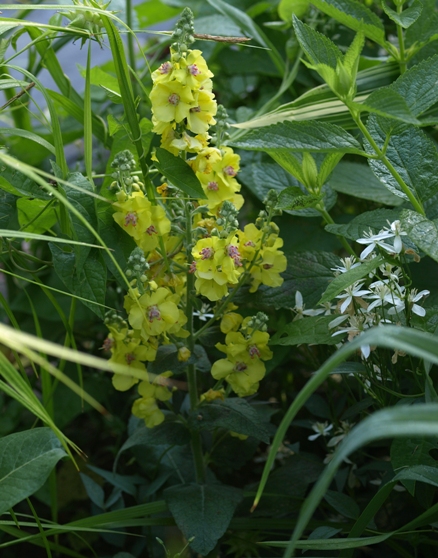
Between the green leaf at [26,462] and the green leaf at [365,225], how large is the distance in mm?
421

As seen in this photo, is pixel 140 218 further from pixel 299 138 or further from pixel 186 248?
pixel 299 138

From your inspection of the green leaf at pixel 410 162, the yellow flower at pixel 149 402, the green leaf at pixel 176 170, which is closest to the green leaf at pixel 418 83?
the green leaf at pixel 410 162

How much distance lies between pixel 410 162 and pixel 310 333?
25cm

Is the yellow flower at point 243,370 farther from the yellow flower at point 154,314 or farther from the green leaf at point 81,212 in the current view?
the green leaf at point 81,212

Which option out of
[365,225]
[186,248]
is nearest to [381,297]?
[365,225]

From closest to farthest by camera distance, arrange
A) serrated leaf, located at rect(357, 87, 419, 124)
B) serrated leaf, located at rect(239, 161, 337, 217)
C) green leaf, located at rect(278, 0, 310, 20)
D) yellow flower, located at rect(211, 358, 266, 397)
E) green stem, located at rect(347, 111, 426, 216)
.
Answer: serrated leaf, located at rect(357, 87, 419, 124) < green stem, located at rect(347, 111, 426, 216) < yellow flower, located at rect(211, 358, 266, 397) < serrated leaf, located at rect(239, 161, 337, 217) < green leaf, located at rect(278, 0, 310, 20)

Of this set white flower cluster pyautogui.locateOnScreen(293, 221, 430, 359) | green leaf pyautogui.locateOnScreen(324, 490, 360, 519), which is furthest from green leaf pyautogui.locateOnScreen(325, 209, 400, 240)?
green leaf pyautogui.locateOnScreen(324, 490, 360, 519)

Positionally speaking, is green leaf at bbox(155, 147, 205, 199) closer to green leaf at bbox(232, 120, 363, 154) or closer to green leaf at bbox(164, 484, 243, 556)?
green leaf at bbox(232, 120, 363, 154)

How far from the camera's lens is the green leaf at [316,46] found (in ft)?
2.39

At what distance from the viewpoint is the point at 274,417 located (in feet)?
3.87

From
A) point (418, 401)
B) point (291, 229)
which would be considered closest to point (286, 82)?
point (291, 229)

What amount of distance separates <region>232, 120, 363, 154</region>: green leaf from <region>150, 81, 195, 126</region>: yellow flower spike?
2.7 inches

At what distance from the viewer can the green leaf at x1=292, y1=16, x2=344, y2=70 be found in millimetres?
728

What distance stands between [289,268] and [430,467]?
0.33m
